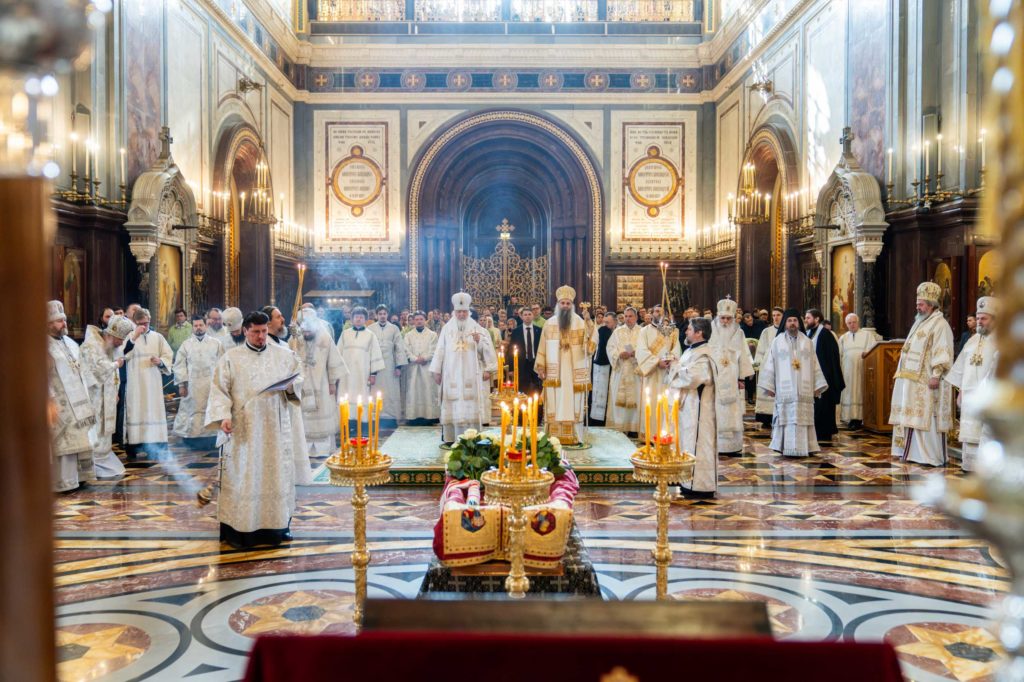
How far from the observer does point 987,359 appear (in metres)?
Answer: 8.45

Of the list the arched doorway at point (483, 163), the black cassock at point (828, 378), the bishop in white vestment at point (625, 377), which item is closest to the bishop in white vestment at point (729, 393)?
the black cassock at point (828, 378)

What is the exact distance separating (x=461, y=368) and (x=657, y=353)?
2.60 metres

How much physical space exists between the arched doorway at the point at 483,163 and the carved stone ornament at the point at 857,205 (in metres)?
8.82

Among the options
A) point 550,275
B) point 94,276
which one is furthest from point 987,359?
point 550,275

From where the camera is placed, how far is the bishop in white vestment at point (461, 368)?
10.4 m

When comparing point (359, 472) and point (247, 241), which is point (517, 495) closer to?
point (359, 472)

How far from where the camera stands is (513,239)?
2727 cm

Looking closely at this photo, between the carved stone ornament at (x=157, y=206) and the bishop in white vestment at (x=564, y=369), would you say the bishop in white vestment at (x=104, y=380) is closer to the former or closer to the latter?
the carved stone ornament at (x=157, y=206)

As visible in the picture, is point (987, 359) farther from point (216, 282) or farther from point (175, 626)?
point (216, 282)

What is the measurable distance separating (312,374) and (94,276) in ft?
11.1

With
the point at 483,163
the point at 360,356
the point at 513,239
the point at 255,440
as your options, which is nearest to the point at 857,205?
the point at 360,356

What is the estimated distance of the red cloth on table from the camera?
4.60ft

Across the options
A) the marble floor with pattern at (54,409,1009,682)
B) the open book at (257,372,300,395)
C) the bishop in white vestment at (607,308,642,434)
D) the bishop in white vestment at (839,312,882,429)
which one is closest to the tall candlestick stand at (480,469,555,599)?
the marble floor with pattern at (54,409,1009,682)

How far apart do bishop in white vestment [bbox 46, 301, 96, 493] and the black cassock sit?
28.9ft
